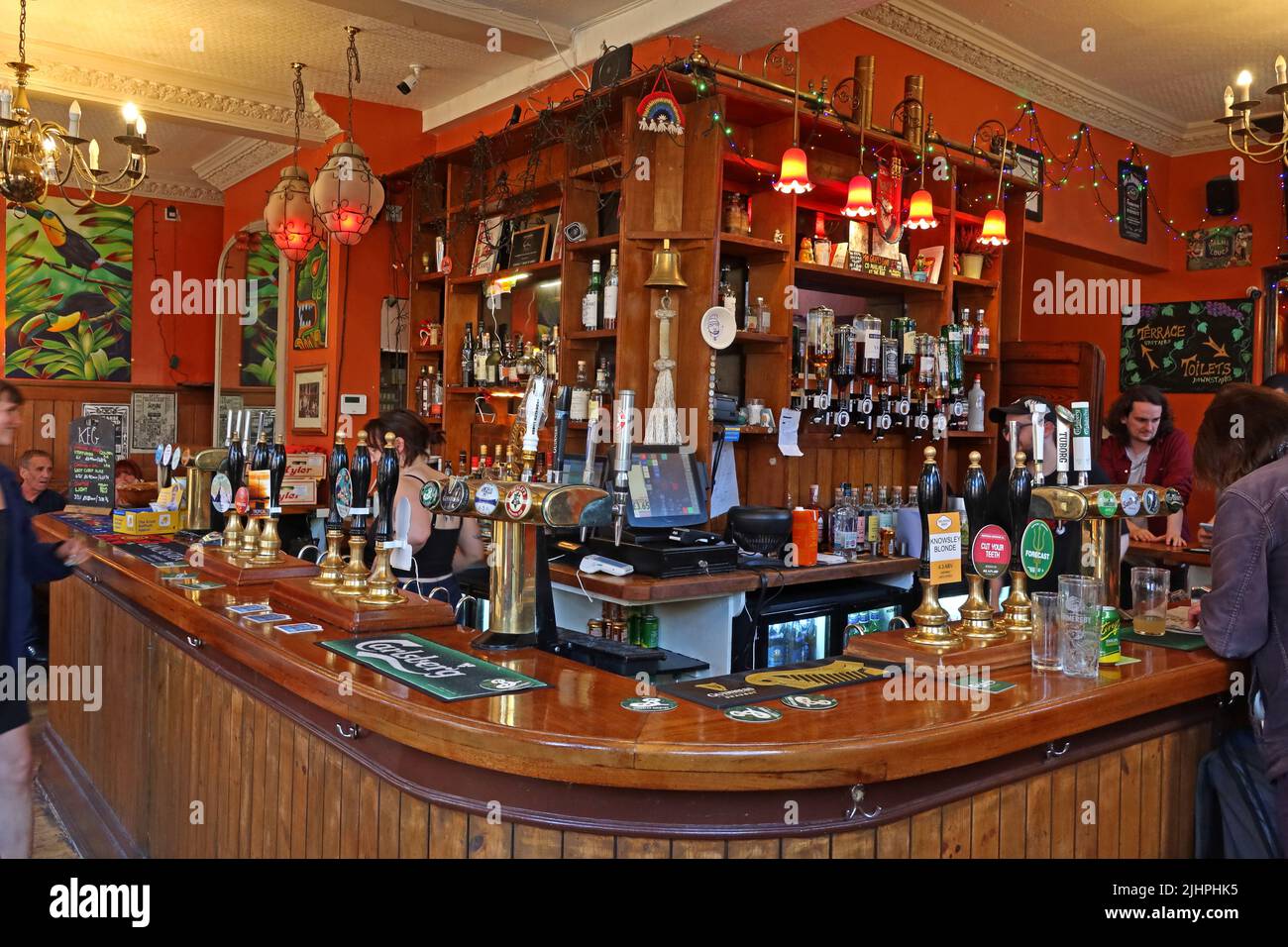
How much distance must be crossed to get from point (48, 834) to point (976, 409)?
471 cm

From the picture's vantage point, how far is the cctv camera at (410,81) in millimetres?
6010

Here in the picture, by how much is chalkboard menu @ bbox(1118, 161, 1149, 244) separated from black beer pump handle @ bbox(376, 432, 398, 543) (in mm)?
6393

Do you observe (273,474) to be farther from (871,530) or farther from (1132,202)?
(1132,202)

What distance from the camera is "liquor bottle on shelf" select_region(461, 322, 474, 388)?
19.8ft

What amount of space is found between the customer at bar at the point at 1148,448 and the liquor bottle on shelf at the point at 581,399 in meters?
2.45

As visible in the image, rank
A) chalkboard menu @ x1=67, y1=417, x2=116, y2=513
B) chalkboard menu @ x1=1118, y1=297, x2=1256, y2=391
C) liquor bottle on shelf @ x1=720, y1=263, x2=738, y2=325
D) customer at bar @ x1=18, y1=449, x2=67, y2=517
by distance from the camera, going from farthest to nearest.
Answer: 1. chalkboard menu @ x1=1118, y1=297, x2=1256, y2=391
2. customer at bar @ x1=18, y1=449, x2=67, y2=517
3. liquor bottle on shelf @ x1=720, y1=263, x2=738, y2=325
4. chalkboard menu @ x1=67, y1=417, x2=116, y2=513

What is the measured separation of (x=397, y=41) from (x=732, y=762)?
535cm

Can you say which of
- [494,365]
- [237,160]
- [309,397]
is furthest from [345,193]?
[237,160]

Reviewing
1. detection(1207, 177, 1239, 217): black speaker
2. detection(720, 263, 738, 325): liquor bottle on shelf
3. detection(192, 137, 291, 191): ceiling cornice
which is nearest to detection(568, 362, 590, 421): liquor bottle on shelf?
detection(720, 263, 738, 325): liquor bottle on shelf

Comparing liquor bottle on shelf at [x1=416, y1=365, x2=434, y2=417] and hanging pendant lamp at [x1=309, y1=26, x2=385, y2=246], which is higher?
hanging pendant lamp at [x1=309, y1=26, x2=385, y2=246]

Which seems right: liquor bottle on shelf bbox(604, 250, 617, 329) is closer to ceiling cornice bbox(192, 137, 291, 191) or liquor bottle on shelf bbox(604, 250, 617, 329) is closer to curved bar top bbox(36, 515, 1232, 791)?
curved bar top bbox(36, 515, 1232, 791)

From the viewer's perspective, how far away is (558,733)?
60.3 inches

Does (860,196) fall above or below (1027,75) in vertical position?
below

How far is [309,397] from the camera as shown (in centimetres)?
700
